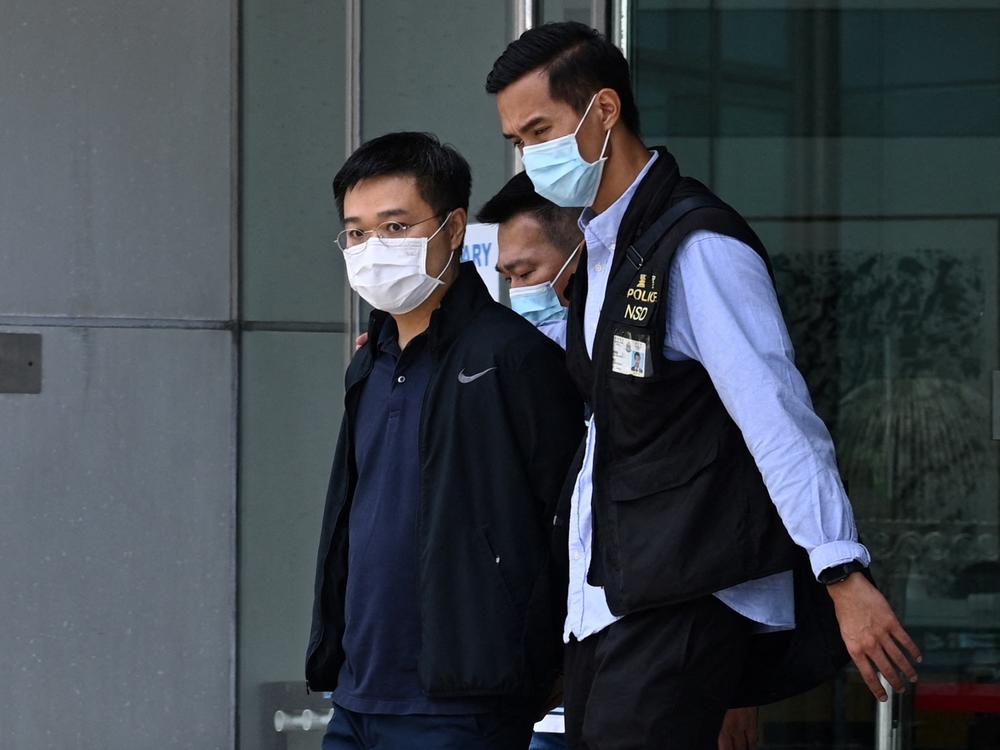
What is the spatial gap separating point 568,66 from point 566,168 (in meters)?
0.19

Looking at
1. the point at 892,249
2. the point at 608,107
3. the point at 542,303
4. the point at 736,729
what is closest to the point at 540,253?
the point at 542,303

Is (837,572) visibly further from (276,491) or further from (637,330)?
(276,491)

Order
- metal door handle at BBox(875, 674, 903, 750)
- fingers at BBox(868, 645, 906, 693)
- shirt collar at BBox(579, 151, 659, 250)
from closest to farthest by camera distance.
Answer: fingers at BBox(868, 645, 906, 693) < shirt collar at BBox(579, 151, 659, 250) < metal door handle at BBox(875, 674, 903, 750)

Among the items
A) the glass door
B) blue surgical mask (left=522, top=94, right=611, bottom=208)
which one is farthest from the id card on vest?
the glass door

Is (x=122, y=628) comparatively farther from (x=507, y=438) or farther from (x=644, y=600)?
(x=644, y=600)

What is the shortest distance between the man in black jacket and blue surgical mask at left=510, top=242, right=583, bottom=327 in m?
0.36

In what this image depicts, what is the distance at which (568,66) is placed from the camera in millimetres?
2727

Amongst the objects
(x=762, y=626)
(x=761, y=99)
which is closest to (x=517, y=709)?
(x=762, y=626)

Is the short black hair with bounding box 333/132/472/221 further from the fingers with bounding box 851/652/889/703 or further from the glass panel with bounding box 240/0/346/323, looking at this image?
the glass panel with bounding box 240/0/346/323

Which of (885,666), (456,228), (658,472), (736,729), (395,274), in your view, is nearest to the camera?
(885,666)

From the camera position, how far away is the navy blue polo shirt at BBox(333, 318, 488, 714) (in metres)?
2.90

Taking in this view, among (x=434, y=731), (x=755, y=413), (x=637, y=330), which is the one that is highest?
(x=637, y=330)

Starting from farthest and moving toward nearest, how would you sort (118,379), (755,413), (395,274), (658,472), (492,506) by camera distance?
(118,379) → (395,274) → (492,506) → (658,472) → (755,413)

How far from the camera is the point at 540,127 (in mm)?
2727
